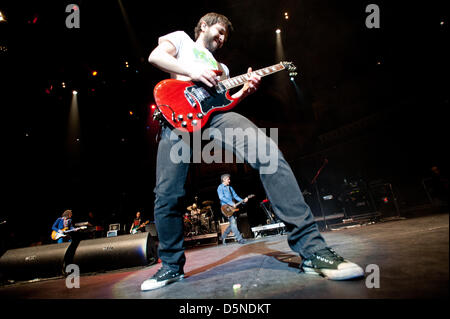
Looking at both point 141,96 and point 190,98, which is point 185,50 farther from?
point 141,96

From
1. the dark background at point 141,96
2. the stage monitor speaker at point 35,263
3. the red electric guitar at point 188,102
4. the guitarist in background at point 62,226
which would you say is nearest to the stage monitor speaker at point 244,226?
the dark background at point 141,96

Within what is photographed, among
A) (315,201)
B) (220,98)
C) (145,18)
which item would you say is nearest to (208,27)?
(220,98)

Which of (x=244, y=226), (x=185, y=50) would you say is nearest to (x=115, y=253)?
(x=185, y=50)

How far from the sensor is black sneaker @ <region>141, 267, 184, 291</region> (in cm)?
133

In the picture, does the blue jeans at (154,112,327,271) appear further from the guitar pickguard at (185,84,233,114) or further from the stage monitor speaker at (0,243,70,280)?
the stage monitor speaker at (0,243,70,280)

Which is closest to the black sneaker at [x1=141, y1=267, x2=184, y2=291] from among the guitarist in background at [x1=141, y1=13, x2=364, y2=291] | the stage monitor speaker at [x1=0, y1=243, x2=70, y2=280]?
the guitarist in background at [x1=141, y1=13, x2=364, y2=291]

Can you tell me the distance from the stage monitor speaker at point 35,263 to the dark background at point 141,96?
4957 millimetres

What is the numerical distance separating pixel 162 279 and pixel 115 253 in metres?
Answer: 2.56

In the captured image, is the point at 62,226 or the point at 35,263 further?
the point at 62,226

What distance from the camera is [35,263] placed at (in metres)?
3.80

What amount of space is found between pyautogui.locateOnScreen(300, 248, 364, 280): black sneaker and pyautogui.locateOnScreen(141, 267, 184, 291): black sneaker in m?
0.92

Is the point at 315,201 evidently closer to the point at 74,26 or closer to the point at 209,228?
the point at 209,228

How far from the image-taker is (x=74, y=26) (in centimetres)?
545

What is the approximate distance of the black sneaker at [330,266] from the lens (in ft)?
2.87
